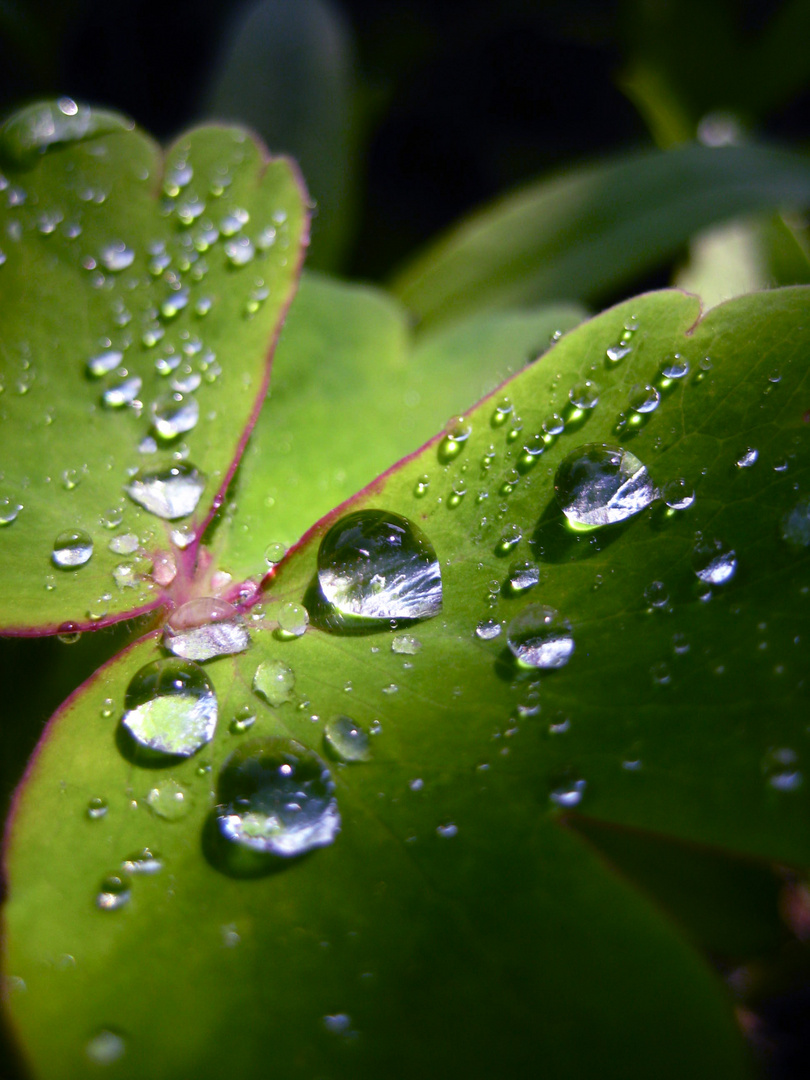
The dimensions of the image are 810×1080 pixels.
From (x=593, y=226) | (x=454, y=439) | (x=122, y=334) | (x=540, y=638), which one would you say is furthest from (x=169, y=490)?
(x=593, y=226)

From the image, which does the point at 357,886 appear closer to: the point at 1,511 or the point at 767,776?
the point at 767,776

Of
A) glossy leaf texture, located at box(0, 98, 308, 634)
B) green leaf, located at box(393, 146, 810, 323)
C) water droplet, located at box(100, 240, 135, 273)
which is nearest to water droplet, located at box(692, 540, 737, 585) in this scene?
glossy leaf texture, located at box(0, 98, 308, 634)

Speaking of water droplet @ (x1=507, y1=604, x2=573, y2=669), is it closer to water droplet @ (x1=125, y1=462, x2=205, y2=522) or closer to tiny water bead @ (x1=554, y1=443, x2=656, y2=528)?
tiny water bead @ (x1=554, y1=443, x2=656, y2=528)

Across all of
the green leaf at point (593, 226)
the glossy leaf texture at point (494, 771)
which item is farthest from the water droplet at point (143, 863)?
the green leaf at point (593, 226)

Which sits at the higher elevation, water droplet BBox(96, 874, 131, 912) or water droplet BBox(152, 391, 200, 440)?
water droplet BBox(152, 391, 200, 440)

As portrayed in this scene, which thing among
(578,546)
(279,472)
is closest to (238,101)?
(279,472)
